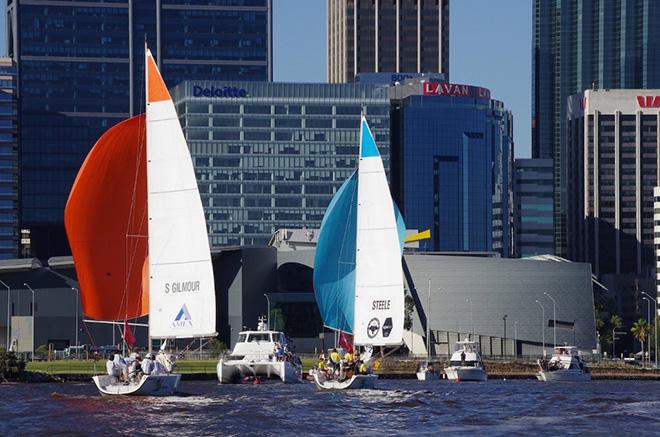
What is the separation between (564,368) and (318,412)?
68.9 m

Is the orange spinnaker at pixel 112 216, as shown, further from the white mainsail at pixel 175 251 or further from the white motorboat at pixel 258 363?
the white motorboat at pixel 258 363

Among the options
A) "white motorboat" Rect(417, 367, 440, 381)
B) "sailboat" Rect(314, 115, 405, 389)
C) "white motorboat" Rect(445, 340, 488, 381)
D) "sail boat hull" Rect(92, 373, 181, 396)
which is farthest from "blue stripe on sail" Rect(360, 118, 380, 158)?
"white motorboat" Rect(445, 340, 488, 381)

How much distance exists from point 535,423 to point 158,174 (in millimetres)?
22526

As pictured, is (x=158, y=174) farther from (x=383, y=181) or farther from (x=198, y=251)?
(x=383, y=181)

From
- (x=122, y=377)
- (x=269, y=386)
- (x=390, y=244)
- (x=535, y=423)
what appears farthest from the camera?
(x=269, y=386)

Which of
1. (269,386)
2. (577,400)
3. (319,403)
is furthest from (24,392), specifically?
(577,400)

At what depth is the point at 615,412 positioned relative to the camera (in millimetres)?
95562

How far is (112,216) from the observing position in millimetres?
91375

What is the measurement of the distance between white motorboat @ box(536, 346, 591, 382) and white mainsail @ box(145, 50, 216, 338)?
70.4 m

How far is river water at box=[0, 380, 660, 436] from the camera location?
81.8m

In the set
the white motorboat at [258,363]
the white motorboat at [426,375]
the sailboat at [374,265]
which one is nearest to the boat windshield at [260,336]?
the white motorboat at [258,363]

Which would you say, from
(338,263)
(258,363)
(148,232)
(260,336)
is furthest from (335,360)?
(148,232)

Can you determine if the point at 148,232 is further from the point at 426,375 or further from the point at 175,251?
the point at 426,375

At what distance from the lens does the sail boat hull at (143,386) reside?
300 feet
